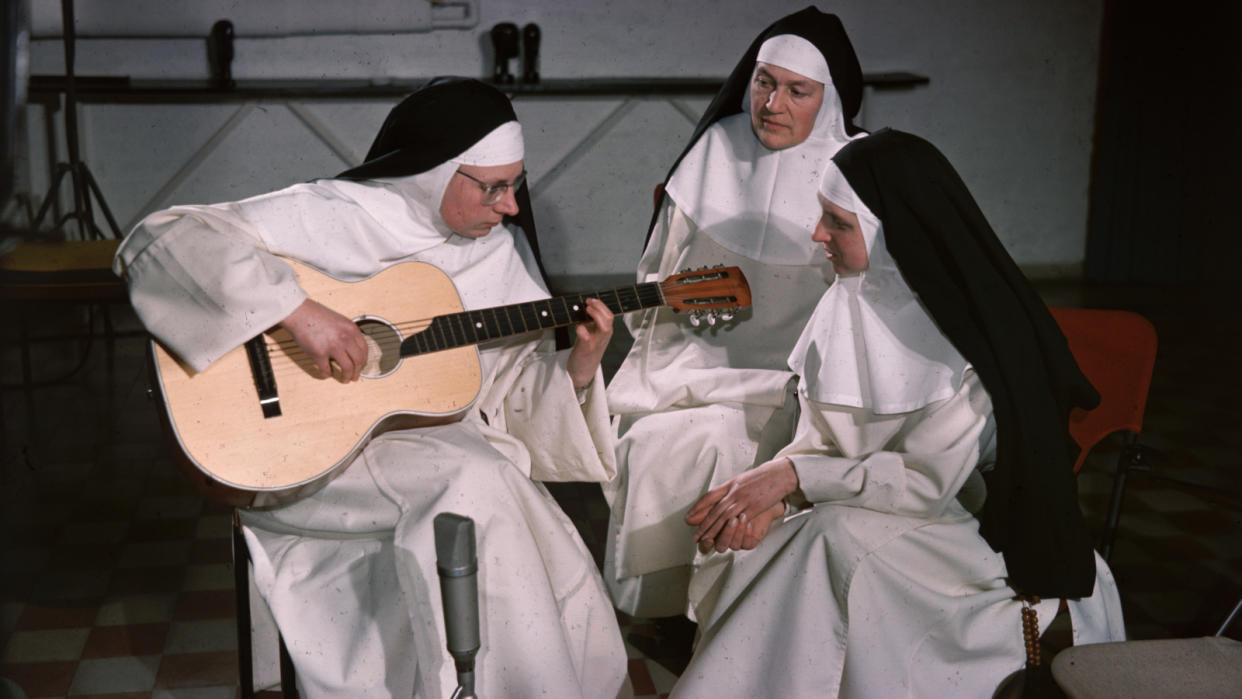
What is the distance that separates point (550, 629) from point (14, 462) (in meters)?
3.19

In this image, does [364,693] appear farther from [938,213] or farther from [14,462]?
[14,462]

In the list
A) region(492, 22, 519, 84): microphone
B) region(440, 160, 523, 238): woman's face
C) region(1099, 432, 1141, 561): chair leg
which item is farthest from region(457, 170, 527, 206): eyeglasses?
region(492, 22, 519, 84): microphone

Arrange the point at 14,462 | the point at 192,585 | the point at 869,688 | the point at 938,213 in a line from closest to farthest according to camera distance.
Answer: the point at 938,213 → the point at 869,688 → the point at 192,585 → the point at 14,462

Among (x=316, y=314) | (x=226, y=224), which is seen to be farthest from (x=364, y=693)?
(x=226, y=224)

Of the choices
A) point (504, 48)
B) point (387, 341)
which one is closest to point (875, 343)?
point (387, 341)

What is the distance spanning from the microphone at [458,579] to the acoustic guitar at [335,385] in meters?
0.88

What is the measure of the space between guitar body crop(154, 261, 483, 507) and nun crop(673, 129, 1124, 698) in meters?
0.68

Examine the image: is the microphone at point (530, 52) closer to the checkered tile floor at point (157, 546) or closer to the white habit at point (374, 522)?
the checkered tile floor at point (157, 546)

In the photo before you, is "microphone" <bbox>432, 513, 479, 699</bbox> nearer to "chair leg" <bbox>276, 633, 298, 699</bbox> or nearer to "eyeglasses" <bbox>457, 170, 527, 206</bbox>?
"chair leg" <bbox>276, 633, 298, 699</bbox>

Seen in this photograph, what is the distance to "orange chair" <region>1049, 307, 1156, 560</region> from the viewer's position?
8.72 ft

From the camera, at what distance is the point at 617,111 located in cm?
752

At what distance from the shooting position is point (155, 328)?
2.24m

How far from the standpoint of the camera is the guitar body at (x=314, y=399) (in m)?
2.23

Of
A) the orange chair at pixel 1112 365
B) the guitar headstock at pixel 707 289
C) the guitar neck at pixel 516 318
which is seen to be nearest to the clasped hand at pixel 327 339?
the guitar neck at pixel 516 318
